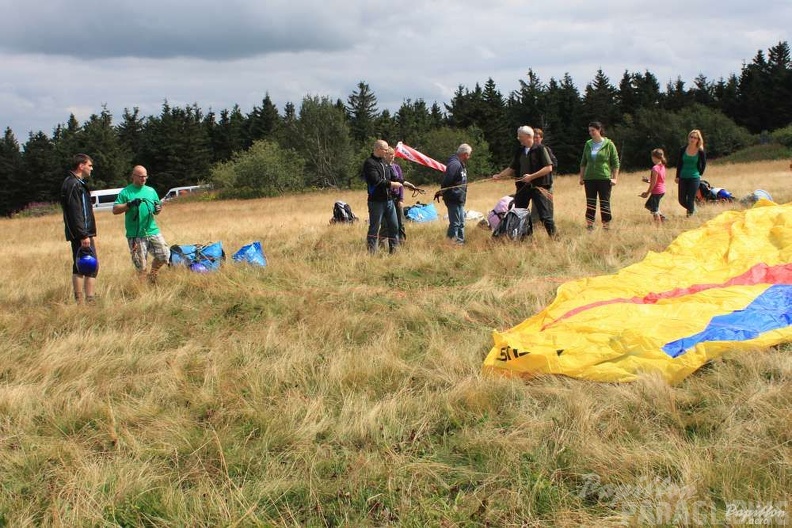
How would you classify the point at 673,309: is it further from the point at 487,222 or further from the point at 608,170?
the point at 487,222

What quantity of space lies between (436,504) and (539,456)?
1.88 feet

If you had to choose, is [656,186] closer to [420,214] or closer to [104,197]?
[420,214]

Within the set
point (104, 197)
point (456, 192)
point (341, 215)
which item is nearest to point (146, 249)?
point (456, 192)

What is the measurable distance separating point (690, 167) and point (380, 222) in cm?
472

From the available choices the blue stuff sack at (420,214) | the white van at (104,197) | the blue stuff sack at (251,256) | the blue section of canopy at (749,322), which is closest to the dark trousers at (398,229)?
the blue stuff sack at (251,256)

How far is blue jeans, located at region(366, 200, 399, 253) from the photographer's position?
8328 mm

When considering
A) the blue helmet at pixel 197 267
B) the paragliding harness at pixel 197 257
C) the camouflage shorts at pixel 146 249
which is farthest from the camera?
the paragliding harness at pixel 197 257

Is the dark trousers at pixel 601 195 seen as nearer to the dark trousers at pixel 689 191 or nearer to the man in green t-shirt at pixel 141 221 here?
the dark trousers at pixel 689 191

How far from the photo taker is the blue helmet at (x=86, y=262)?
6.18m

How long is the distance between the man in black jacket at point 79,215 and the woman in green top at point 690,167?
7777mm

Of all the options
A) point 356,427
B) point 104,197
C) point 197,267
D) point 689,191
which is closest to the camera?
point 356,427

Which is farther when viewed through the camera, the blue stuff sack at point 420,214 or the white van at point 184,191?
the white van at point 184,191

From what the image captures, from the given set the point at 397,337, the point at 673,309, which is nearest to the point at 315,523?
the point at 397,337

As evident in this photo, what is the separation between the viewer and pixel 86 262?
618cm
